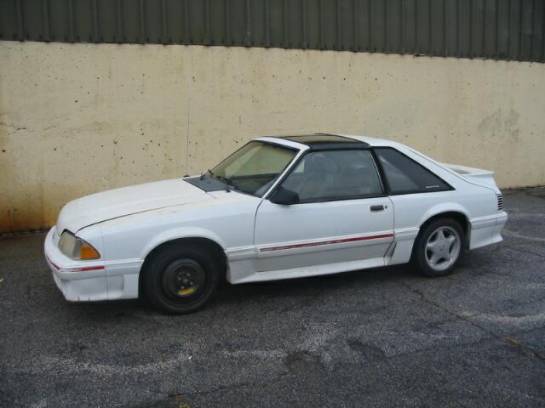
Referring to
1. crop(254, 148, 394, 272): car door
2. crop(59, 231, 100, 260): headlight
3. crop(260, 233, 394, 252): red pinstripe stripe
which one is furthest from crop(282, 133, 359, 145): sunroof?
crop(59, 231, 100, 260): headlight

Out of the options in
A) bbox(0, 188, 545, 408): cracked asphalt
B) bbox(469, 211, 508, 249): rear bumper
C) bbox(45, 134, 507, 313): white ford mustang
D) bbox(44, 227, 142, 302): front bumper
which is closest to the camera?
bbox(0, 188, 545, 408): cracked asphalt

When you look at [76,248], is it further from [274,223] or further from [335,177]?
[335,177]

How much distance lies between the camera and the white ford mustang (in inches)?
172

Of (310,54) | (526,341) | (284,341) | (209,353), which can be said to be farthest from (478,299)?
(310,54)

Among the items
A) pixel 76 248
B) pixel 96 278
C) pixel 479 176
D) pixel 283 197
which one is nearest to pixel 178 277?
pixel 96 278

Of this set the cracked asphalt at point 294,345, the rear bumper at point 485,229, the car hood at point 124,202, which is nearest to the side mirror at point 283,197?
the car hood at point 124,202

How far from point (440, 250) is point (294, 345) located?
6.97ft

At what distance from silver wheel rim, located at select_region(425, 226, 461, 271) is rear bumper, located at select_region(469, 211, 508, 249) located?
18 centimetres

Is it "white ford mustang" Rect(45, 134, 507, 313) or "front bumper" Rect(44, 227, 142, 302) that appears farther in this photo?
"white ford mustang" Rect(45, 134, 507, 313)

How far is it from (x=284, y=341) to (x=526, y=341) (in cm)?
175

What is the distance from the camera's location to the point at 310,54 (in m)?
8.75

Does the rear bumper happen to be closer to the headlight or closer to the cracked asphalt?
the cracked asphalt

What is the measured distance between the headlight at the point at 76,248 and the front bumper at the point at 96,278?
0.04 m

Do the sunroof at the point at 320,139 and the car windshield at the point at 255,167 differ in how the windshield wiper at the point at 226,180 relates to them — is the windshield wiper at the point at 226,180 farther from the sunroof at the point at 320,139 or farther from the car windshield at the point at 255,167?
the sunroof at the point at 320,139
